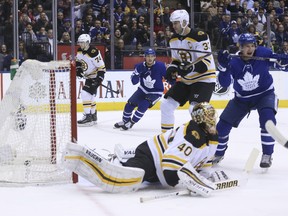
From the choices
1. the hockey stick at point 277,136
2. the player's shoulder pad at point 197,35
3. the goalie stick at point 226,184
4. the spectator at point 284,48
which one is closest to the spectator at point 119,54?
the spectator at point 284,48

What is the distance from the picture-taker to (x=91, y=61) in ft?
29.0

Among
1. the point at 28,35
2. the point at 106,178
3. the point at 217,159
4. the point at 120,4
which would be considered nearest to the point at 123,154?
the point at 106,178

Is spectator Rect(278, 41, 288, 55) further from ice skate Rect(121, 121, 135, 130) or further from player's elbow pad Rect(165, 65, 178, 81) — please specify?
player's elbow pad Rect(165, 65, 178, 81)

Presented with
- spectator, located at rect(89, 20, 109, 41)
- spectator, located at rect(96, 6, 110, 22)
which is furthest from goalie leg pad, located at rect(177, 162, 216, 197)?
spectator, located at rect(96, 6, 110, 22)

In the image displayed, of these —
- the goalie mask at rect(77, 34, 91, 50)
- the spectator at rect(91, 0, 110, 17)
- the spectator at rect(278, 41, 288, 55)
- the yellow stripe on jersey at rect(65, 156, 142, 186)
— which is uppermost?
the spectator at rect(91, 0, 110, 17)

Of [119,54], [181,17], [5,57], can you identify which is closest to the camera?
[181,17]

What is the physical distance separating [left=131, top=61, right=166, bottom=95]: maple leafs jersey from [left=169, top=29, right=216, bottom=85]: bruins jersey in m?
2.18

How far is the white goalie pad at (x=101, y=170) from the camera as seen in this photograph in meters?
4.24

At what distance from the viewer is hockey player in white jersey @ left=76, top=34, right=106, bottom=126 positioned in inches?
347

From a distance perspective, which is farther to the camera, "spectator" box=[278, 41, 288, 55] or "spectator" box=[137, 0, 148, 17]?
"spectator" box=[278, 41, 288, 55]

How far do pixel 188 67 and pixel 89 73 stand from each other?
3149 millimetres

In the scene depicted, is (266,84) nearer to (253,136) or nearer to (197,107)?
(197,107)

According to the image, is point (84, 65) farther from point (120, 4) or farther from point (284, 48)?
point (284, 48)

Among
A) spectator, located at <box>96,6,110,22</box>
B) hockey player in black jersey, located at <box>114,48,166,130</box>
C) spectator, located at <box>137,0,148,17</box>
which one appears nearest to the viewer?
hockey player in black jersey, located at <box>114,48,166,130</box>
